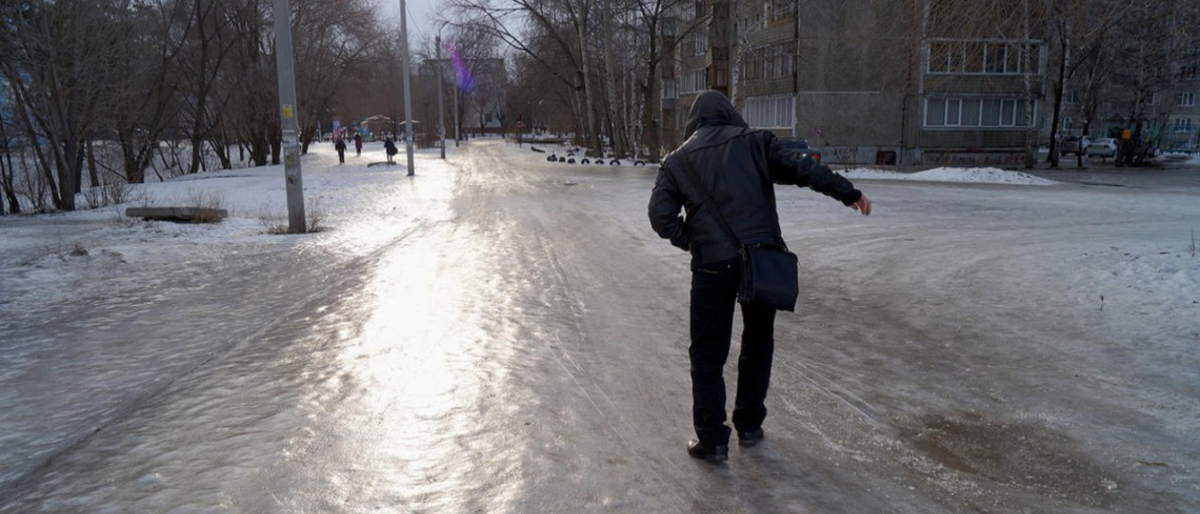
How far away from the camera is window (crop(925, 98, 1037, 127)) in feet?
126

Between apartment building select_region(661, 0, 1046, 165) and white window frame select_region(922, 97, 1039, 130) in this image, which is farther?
white window frame select_region(922, 97, 1039, 130)

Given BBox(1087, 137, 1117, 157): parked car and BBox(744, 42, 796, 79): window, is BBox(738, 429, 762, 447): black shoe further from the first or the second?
BBox(1087, 137, 1117, 157): parked car

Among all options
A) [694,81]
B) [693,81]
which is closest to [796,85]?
[694,81]

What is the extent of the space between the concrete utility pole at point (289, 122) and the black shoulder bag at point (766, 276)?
32.7ft

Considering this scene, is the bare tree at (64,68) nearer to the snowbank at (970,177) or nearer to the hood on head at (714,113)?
the hood on head at (714,113)

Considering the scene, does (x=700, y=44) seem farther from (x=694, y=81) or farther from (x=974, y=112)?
(x=974, y=112)

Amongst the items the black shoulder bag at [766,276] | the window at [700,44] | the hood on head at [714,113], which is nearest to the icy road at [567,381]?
the black shoulder bag at [766,276]

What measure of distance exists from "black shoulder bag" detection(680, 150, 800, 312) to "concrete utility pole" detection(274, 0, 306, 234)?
32.7 ft

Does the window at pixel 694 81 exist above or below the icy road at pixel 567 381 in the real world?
above

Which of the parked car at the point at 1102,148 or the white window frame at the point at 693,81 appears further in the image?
the white window frame at the point at 693,81

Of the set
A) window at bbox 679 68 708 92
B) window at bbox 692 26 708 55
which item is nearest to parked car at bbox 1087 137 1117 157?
window at bbox 679 68 708 92

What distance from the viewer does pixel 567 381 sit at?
5.00 metres

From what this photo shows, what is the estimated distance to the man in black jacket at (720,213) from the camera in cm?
365

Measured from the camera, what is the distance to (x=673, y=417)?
4391 mm
